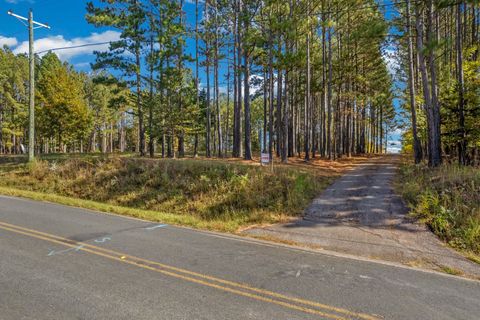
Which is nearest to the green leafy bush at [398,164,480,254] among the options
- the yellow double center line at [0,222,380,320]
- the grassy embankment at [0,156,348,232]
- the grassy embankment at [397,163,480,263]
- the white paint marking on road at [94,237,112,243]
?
the grassy embankment at [397,163,480,263]

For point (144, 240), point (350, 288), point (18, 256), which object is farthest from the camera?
point (144, 240)

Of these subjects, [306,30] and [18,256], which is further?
[306,30]

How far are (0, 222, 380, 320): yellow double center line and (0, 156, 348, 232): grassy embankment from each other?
3.24 meters

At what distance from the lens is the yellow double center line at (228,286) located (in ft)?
12.3

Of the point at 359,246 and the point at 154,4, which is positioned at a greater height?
the point at 154,4

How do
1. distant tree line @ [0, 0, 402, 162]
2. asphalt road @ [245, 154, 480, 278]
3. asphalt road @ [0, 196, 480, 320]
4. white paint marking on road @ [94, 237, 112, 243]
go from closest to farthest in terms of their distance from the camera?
asphalt road @ [0, 196, 480, 320], asphalt road @ [245, 154, 480, 278], white paint marking on road @ [94, 237, 112, 243], distant tree line @ [0, 0, 402, 162]

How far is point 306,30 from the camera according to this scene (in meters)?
19.2

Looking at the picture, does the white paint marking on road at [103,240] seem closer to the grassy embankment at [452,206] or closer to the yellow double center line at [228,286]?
the yellow double center line at [228,286]

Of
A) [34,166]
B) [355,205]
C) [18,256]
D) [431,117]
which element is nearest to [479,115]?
[431,117]

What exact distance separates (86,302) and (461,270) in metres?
6.57

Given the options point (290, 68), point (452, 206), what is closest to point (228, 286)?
point (452, 206)

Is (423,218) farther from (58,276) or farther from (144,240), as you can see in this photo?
(58,276)

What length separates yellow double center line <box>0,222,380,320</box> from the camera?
12.3 feet

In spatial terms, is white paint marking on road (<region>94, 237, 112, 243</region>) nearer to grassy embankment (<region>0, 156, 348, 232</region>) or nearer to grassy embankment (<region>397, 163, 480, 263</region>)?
grassy embankment (<region>0, 156, 348, 232</region>)
